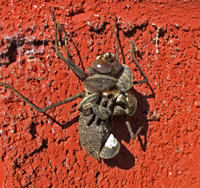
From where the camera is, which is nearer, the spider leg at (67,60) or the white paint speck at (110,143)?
the spider leg at (67,60)

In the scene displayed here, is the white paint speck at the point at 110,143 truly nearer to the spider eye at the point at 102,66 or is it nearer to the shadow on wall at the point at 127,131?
the shadow on wall at the point at 127,131

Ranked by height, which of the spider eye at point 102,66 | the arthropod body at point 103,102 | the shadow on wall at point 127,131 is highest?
the spider eye at point 102,66

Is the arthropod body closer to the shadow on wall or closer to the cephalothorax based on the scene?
the cephalothorax

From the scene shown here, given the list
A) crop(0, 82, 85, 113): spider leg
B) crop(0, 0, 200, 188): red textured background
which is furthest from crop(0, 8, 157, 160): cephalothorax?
crop(0, 0, 200, 188): red textured background

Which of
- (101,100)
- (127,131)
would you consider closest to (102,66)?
(101,100)

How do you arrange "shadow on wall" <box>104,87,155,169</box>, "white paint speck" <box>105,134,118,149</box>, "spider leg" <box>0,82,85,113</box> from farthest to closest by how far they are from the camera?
1. "shadow on wall" <box>104,87,155,169</box>
2. "white paint speck" <box>105,134,118,149</box>
3. "spider leg" <box>0,82,85,113</box>

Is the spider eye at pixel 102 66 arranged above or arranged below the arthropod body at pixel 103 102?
above

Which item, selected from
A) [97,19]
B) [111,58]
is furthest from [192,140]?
[97,19]

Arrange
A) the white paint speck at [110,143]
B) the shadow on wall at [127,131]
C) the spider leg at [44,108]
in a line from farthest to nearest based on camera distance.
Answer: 1. the shadow on wall at [127,131]
2. the white paint speck at [110,143]
3. the spider leg at [44,108]

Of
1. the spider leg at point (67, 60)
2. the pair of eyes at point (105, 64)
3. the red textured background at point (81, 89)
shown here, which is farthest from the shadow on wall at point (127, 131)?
the spider leg at point (67, 60)
